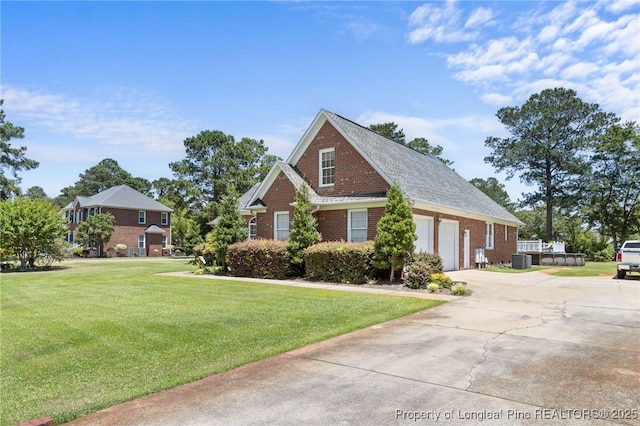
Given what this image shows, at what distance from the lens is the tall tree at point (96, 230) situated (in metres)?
44.7

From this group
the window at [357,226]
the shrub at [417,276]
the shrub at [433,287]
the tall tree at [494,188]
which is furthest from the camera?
the tall tree at [494,188]

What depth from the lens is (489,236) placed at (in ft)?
83.7

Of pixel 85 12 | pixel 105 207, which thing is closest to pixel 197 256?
pixel 85 12

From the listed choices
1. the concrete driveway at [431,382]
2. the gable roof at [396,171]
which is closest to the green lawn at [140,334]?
the concrete driveway at [431,382]

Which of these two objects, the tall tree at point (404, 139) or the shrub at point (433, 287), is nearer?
the shrub at point (433, 287)

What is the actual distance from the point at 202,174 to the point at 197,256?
31.4 metres

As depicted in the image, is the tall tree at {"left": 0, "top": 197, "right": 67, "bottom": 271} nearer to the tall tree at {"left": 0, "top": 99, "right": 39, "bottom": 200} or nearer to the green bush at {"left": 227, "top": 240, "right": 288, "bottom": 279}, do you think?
the green bush at {"left": 227, "top": 240, "right": 288, "bottom": 279}

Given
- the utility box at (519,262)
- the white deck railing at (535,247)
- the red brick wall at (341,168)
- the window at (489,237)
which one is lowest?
the utility box at (519,262)

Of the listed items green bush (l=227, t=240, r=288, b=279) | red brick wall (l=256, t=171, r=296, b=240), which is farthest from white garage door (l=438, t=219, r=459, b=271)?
green bush (l=227, t=240, r=288, b=279)

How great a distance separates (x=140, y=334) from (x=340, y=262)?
928cm

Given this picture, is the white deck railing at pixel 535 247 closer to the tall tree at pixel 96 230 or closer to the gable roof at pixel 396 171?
the gable roof at pixel 396 171

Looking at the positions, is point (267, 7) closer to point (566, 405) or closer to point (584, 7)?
point (584, 7)

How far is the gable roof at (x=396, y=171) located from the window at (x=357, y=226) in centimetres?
78

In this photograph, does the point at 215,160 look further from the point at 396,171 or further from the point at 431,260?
the point at 431,260
